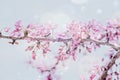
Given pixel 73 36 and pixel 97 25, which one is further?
pixel 97 25

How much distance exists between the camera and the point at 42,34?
8.00 m

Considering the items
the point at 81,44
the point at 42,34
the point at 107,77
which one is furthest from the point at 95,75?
the point at 42,34

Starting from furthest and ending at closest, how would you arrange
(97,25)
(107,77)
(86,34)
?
1. (97,25)
2. (107,77)
3. (86,34)

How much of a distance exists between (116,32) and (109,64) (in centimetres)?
119

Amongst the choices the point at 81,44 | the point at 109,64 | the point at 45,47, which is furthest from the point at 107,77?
the point at 45,47

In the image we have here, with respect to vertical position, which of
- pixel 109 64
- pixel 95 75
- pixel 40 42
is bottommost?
pixel 95 75

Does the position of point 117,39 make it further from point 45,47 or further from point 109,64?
point 45,47

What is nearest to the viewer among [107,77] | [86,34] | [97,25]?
[86,34]

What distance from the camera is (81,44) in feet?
25.7

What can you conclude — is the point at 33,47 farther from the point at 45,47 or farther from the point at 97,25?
the point at 97,25

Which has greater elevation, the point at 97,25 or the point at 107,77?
the point at 97,25

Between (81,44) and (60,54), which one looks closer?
(81,44)

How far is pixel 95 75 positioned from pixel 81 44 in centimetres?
150

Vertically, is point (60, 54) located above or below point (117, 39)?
below
